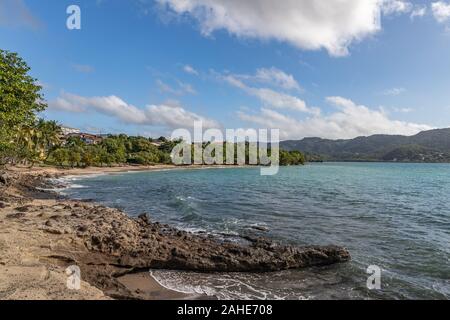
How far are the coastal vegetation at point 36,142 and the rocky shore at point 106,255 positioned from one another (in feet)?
56.0

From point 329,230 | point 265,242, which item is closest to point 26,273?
point 265,242

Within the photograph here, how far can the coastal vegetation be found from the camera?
102 ft

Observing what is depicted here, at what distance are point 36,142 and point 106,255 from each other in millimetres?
87212

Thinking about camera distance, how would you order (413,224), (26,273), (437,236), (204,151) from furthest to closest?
(204,151) < (413,224) < (437,236) < (26,273)

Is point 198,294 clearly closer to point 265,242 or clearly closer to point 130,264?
point 130,264

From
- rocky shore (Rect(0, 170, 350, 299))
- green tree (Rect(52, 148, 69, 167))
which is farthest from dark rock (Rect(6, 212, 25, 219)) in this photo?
green tree (Rect(52, 148, 69, 167))

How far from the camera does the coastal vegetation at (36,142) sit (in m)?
31.1

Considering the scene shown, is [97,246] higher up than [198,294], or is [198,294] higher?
[97,246]

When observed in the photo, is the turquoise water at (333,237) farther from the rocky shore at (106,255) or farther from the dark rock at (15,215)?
the dark rock at (15,215)

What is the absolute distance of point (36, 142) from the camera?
87750 millimetres

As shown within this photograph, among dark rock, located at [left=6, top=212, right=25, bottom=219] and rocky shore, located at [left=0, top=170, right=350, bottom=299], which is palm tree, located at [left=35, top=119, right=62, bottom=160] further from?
rocky shore, located at [left=0, top=170, right=350, bottom=299]

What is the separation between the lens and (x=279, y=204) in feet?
119

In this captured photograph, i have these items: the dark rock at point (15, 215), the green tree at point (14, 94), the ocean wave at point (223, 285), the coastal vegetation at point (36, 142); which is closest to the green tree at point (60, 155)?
the coastal vegetation at point (36, 142)
